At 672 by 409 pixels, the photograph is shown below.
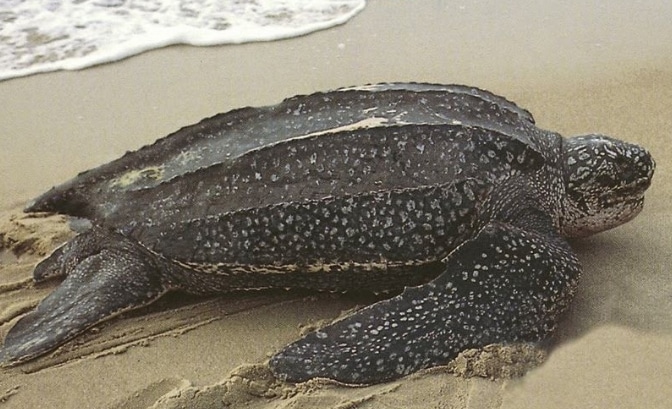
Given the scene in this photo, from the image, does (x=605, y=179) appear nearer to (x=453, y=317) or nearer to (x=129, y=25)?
(x=453, y=317)

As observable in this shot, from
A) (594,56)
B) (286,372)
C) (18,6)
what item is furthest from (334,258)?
(18,6)

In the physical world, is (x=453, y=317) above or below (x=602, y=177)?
below

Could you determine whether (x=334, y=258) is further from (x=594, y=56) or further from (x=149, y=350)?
(x=594, y=56)

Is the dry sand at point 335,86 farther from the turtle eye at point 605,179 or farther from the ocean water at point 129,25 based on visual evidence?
the turtle eye at point 605,179

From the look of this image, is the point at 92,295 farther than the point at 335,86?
No

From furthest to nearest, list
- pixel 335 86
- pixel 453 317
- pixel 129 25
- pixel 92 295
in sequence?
pixel 129 25 → pixel 335 86 → pixel 92 295 → pixel 453 317

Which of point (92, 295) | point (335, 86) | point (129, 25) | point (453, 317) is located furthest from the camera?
point (129, 25)

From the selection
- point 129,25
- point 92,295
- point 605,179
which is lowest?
point 92,295

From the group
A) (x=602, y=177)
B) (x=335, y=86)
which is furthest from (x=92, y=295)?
(x=335, y=86)
